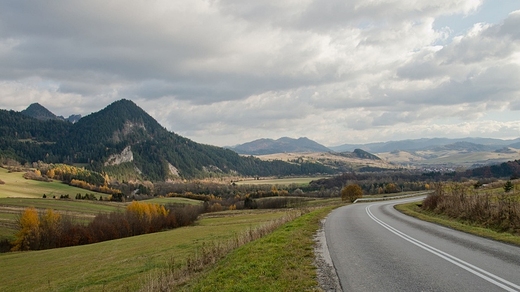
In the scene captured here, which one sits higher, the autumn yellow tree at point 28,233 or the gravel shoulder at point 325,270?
the gravel shoulder at point 325,270

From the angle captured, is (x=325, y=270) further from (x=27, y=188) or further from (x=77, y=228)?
(x=27, y=188)

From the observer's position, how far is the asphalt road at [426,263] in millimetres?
9281

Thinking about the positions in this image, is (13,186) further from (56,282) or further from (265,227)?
(265,227)

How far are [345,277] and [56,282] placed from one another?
2636 cm

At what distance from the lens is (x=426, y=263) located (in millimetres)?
11688

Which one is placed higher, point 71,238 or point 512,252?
point 512,252

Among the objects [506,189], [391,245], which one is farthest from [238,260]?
[506,189]

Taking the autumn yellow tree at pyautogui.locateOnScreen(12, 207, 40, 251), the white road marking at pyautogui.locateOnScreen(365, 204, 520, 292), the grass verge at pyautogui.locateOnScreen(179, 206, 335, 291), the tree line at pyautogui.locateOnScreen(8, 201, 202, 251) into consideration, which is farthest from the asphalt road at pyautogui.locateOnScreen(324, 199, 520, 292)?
the autumn yellow tree at pyautogui.locateOnScreen(12, 207, 40, 251)

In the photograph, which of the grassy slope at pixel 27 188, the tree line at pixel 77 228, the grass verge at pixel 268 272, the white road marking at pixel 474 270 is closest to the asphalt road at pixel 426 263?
the white road marking at pixel 474 270

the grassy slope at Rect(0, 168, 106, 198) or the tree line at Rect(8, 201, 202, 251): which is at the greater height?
the grassy slope at Rect(0, 168, 106, 198)

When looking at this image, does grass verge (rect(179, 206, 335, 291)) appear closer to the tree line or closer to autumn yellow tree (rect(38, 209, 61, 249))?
the tree line

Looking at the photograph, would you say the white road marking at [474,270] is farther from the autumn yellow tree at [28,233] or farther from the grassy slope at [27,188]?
the grassy slope at [27,188]

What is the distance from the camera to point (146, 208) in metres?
108

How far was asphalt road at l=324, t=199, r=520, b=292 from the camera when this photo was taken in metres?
9.28
